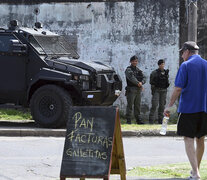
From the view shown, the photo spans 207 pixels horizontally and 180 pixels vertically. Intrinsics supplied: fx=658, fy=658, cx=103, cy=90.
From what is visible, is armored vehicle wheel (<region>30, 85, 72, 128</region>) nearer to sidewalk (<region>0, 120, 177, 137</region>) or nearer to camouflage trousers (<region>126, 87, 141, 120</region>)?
sidewalk (<region>0, 120, 177, 137</region>)

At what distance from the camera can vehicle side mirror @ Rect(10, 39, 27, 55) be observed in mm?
15797

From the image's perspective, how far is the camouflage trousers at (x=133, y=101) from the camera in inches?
702

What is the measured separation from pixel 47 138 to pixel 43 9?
691 cm

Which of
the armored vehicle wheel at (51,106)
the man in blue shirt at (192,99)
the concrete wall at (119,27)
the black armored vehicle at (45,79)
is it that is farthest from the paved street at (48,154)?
the concrete wall at (119,27)

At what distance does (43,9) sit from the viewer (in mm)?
20234

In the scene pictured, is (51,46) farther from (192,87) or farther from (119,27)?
(192,87)

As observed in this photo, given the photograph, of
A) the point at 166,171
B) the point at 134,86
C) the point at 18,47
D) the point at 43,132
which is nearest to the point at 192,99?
the point at 166,171

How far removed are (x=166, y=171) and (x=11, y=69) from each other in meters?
7.79

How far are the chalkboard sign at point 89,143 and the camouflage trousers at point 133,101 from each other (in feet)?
32.7

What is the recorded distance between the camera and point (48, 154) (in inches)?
449

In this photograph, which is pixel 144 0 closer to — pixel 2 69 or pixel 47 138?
pixel 2 69

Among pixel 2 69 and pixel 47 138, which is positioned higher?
pixel 2 69

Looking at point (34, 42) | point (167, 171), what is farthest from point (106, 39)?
point (167, 171)

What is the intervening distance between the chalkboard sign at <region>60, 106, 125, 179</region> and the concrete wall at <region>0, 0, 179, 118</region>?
12.0 metres
